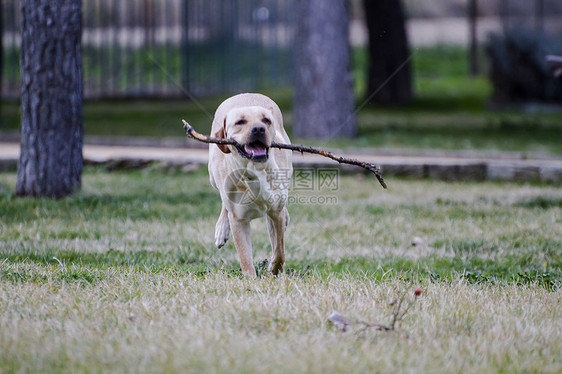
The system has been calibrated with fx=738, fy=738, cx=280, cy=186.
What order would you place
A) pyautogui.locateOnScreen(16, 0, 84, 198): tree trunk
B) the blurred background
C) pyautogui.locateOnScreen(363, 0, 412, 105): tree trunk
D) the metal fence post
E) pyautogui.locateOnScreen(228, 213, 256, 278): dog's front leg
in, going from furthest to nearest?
the metal fence post → pyautogui.locateOnScreen(363, 0, 412, 105): tree trunk → the blurred background → pyautogui.locateOnScreen(16, 0, 84, 198): tree trunk → pyautogui.locateOnScreen(228, 213, 256, 278): dog's front leg

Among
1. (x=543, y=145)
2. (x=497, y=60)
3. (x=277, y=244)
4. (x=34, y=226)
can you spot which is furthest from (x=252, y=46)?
(x=277, y=244)

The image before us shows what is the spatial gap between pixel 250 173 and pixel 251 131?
336 millimetres

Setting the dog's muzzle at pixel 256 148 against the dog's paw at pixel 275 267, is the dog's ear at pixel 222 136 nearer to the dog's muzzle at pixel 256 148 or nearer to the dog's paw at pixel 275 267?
the dog's muzzle at pixel 256 148

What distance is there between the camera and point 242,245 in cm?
432

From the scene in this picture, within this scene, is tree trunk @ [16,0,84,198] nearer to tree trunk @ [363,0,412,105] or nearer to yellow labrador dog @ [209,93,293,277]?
yellow labrador dog @ [209,93,293,277]

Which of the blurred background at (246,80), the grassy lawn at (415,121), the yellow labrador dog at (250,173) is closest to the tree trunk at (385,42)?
the blurred background at (246,80)

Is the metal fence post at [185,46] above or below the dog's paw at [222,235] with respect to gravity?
above

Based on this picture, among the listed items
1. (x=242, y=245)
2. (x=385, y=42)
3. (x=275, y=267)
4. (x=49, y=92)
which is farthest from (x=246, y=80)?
(x=242, y=245)

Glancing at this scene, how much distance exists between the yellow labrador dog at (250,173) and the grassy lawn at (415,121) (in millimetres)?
3881

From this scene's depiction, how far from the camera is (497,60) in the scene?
50.7 ft

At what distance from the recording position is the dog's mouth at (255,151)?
3922 mm

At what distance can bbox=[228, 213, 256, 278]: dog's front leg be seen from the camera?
4.30 m

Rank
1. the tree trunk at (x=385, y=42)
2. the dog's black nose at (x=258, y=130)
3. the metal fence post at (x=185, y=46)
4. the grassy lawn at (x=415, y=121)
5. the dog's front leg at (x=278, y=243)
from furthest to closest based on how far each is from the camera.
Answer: the metal fence post at (x=185, y=46) → the tree trunk at (x=385, y=42) → the grassy lawn at (x=415, y=121) → the dog's front leg at (x=278, y=243) → the dog's black nose at (x=258, y=130)

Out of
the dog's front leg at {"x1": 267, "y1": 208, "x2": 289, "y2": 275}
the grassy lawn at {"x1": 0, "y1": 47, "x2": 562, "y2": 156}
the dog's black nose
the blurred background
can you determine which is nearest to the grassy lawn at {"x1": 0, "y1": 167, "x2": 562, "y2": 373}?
the dog's front leg at {"x1": 267, "y1": 208, "x2": 289, "y2": 275}
